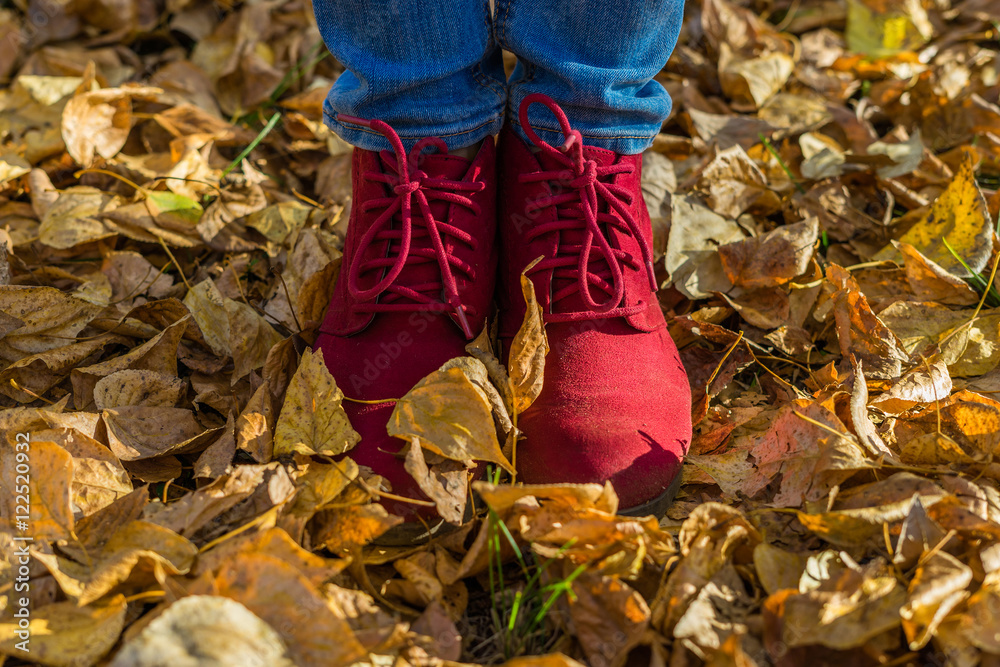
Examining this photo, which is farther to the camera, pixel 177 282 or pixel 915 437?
pixel 177 282

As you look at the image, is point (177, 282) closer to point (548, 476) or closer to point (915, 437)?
point (548, 476)

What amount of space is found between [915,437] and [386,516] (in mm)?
661

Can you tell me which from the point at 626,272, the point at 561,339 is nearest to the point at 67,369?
the point at 561,339

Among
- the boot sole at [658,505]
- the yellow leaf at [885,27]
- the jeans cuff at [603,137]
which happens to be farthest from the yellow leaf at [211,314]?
the yellow leaf at [885,27]

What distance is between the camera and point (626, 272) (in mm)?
1017

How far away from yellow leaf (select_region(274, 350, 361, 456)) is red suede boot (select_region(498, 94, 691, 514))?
0.77ft

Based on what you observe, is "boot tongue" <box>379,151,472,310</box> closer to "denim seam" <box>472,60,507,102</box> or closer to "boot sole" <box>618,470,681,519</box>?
"denim seam" <box>472,60,507,102</box>

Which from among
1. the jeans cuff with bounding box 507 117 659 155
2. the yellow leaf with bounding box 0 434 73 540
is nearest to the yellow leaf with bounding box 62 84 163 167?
the yellow leaf with bounding box 0 434 73 540

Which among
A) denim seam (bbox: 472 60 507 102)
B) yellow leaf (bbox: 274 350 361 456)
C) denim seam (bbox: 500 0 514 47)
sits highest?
denim seam (bbox: 500 0 514 47)

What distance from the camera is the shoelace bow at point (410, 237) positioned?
965 mm

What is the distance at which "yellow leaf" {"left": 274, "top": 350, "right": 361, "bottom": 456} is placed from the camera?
34.3 inches

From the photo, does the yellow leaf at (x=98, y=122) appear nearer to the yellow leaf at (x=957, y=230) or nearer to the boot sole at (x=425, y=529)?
the boot sole at (x=425, y=529)

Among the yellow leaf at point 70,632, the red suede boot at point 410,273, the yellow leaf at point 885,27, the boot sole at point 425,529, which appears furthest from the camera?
the yellow leaf at point 885,27

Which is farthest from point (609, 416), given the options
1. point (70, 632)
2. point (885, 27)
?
point (885, 27)
